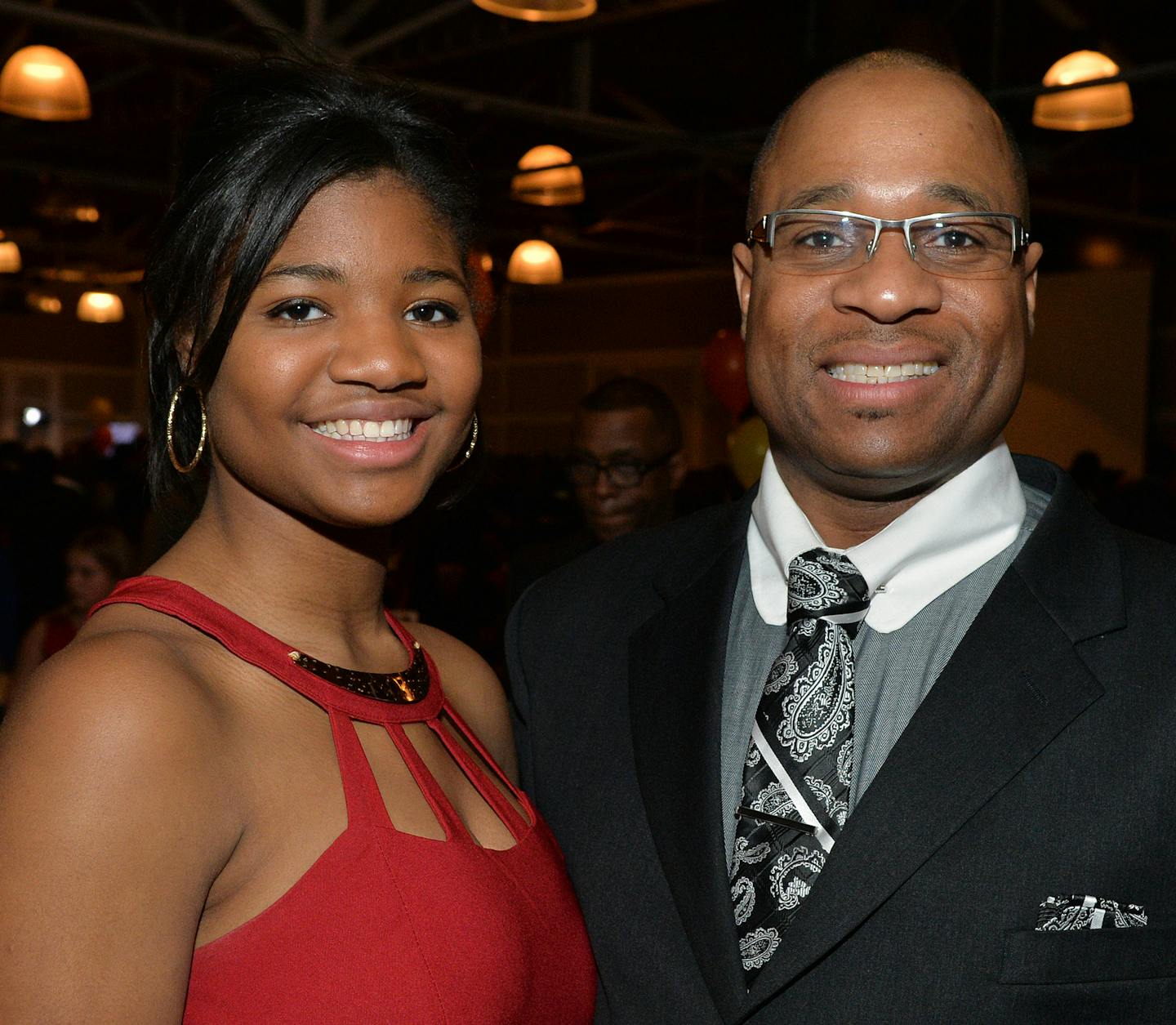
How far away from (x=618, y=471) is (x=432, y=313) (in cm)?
282

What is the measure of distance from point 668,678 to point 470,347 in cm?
48

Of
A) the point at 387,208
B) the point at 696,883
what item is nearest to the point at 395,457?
the point at 387,208

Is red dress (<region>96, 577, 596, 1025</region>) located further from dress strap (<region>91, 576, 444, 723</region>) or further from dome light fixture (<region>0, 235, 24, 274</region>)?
dome light fixture (<region>0, 235, 24, 274</region>)

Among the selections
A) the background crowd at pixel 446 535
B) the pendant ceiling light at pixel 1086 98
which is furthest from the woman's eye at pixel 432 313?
the pendant ceiling light at pixel 1086 98

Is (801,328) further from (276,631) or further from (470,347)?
(276,631)

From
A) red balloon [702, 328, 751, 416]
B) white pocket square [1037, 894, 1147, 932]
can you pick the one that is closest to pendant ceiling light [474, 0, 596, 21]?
red balloon [702, 328, 751, 416]

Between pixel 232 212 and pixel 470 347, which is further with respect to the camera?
pixel 470 347

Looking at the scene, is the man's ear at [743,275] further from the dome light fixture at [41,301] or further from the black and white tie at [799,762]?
the dome light fixture at [41,301]

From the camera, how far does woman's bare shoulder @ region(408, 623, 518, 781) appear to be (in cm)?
190

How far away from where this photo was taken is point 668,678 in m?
1.67

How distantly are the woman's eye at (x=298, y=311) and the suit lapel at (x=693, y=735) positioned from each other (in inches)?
23.2

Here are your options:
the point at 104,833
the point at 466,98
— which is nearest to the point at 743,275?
the point at 104,833

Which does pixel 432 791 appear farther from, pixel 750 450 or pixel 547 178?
pixel 547 178

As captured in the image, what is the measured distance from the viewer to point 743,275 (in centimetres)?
185
